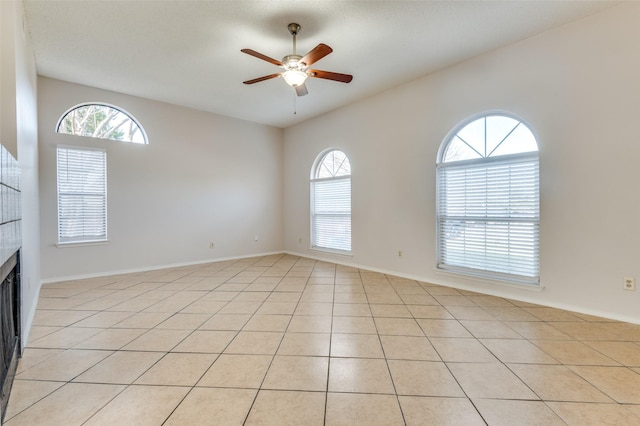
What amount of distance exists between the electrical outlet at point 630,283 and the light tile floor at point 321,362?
0.34 meters

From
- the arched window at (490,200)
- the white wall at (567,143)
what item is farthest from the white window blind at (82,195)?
the arched window at (490,200)

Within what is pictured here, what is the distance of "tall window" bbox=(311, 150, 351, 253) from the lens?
5.38 m

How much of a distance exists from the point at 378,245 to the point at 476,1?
3280 mm

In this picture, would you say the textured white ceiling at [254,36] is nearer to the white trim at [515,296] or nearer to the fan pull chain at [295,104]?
the fan pull chain at [295,104]

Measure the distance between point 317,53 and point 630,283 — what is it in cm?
356

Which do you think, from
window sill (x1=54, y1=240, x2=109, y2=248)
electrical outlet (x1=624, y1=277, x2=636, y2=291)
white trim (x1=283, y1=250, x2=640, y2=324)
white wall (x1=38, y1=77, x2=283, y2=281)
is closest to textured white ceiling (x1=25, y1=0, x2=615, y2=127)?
white wall (x1=38, y1=77, x2=283, y2=281)

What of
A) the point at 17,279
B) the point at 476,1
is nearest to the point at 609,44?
the point at 476,1

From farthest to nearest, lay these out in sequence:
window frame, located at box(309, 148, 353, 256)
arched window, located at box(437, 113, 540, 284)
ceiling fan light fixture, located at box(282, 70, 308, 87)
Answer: window frame, located at box(309, 148, 353, 256) < arched window, located at box(437, 113, 540, 284) < ceiling fan light fixture, located at box(282, 70, 308, 87)

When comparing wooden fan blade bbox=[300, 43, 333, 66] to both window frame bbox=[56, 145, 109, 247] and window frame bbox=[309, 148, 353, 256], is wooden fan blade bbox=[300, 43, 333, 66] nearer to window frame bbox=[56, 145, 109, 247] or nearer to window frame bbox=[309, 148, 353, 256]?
window frame bbox=[309, 148, 353, 256]

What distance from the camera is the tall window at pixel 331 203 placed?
5383 millimetres

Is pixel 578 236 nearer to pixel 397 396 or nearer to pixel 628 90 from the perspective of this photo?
pixel 628 90

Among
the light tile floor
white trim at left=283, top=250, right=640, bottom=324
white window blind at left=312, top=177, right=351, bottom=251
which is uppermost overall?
white window blind at left=312, top=177, right=351, bottom=251

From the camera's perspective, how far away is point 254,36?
10.0ft

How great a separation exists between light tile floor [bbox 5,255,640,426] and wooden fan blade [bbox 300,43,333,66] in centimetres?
247
